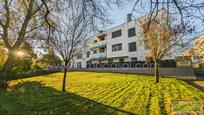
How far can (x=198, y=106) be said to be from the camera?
15.3 feet

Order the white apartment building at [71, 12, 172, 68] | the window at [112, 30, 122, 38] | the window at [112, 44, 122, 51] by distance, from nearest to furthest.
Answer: the white apartment building at [71, 12, 172, 68] → the window at [112, 44, 122, 51] → the window at [112, 30, 122, 38]

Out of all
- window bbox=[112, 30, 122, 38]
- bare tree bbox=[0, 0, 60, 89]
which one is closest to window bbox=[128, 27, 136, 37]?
window bbox=[112, 30, 122, 38]

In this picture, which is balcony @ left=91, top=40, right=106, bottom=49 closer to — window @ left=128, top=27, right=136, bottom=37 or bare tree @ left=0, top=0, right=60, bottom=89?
window @ left=128, top=27, right=136, bottom=37

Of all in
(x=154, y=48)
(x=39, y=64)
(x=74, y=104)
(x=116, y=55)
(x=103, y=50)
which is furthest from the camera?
(x=103, y=50)

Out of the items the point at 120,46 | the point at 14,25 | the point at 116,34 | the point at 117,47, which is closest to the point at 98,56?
the point at 117,47

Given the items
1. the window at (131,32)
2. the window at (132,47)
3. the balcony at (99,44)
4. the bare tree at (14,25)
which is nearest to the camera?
the bare tree at (14,25)

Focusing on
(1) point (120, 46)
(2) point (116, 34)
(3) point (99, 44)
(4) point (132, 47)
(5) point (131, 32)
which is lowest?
(4) point (132, 47)

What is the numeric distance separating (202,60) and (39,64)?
34.8m

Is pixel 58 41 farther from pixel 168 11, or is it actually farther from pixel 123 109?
pixel 168 11

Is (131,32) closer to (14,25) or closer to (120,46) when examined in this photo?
(120,46)

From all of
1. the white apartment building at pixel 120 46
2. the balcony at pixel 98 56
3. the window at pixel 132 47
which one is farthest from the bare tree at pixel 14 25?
the balcony at pixel 98 56

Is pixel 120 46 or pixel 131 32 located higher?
pixel 131 32

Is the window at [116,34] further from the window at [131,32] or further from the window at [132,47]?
the window at [132,47]

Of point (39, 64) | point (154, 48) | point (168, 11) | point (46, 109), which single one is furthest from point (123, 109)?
point (39, 64)
